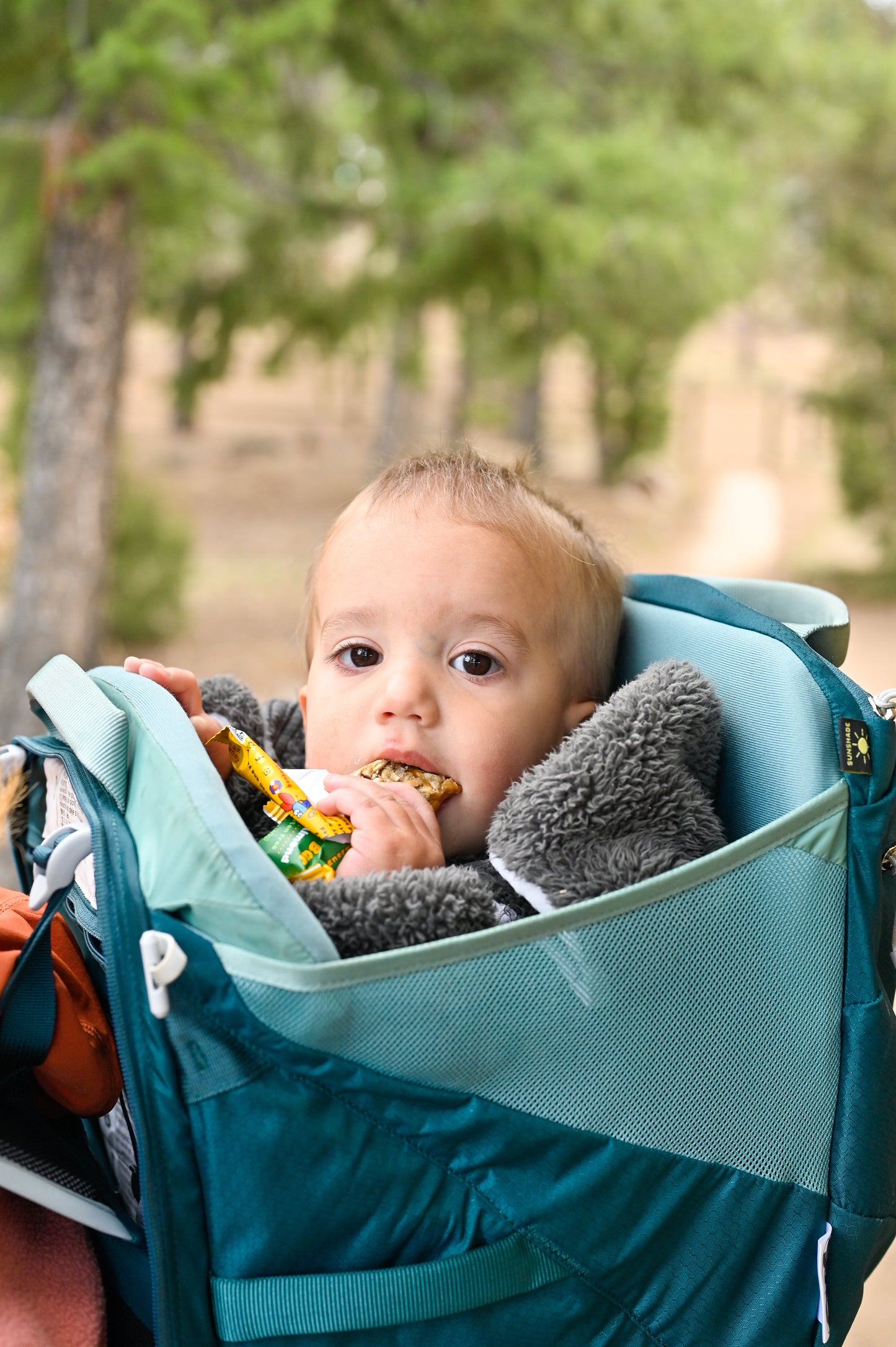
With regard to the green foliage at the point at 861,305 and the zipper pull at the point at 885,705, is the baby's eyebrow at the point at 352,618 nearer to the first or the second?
the zipper pull at the point at 885,705

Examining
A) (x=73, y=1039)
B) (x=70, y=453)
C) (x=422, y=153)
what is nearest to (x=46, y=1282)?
(x=73, y=1039)

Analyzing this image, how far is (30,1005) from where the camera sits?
1087mm

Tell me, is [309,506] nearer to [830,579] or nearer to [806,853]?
[830,579]

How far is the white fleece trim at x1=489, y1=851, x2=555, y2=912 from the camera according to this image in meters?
1.25

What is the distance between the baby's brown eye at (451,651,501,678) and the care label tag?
1.40 ft

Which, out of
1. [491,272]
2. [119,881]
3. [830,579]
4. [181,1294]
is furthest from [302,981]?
[830,579]

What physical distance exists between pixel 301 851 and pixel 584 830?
0.30 metres

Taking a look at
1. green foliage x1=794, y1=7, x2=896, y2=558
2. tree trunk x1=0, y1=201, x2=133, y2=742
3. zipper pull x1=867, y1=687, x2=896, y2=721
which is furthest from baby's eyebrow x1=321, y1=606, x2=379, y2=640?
green foliage x1=794, y1=7, x2=896, y2=558

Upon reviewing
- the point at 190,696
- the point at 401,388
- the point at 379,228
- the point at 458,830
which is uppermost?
the point at 379,228

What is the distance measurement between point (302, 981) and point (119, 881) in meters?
0.18

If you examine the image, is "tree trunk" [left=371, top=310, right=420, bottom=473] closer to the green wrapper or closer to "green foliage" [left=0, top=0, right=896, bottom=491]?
"green foliage" [left=0, top=0, right=896, bottom=491]

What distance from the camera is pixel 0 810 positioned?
1218mm

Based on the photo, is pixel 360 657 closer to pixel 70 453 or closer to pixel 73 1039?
pixel 73 1039

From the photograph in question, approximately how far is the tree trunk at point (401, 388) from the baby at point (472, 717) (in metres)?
5.12
